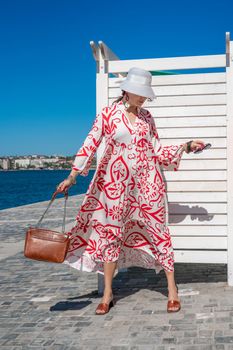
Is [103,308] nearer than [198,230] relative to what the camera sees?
Yes

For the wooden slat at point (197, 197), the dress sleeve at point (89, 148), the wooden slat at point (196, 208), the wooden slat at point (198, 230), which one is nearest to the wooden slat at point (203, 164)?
the wooden slat at point (197, 197)

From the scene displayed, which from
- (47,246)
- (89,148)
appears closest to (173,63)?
(89,148)

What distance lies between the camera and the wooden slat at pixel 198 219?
5227mm

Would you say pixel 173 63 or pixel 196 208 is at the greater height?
pixel 173 63

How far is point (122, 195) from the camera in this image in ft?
15.1

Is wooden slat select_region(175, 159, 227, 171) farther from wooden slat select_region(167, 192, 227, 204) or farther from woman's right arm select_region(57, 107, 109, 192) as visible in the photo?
woman's right arm select_region(57, 107, 109, 192)

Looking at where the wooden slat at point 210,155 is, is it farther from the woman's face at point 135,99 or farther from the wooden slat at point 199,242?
the woman's face at point 135,99

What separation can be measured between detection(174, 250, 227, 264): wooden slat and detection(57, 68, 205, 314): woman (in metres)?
0.41

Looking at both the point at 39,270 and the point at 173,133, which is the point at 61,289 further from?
the point at 173,133

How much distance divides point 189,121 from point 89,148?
1.15 meters

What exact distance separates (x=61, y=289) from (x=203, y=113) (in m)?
2.19

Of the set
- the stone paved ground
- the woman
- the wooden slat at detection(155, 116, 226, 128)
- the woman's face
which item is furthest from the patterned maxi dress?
the wooden slat at detection(155, 116, 226, 128)

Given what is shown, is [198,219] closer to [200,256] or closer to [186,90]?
[200,256]

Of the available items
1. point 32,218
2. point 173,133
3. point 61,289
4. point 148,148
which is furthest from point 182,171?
point 32,218
